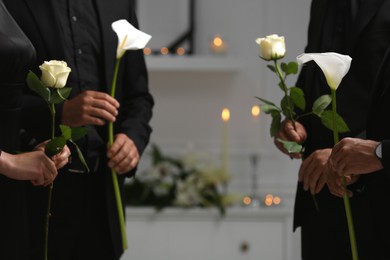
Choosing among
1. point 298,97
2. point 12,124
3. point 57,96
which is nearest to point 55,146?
point 57,96

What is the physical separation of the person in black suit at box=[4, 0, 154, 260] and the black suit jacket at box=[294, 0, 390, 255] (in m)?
0.47

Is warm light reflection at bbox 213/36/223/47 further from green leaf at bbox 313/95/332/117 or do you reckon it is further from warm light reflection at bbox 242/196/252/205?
green leaf at bbox 313/95/332/117

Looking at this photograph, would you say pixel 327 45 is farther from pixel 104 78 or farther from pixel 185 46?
pixel 185 46

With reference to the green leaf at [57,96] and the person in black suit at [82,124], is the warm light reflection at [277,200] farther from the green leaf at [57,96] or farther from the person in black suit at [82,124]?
the green leaf at [57,96]

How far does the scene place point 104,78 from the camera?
240 centimetres

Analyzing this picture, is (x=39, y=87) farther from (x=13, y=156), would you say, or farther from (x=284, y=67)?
(x=284, y=67)

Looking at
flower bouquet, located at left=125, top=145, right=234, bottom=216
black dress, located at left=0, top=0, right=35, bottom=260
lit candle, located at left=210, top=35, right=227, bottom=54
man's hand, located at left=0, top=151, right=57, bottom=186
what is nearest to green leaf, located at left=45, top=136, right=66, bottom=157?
man's hand, located at left=0, top=151, right=57, bottom=186

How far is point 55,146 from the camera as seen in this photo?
1735 millimetres

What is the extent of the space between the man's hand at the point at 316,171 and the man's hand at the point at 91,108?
50cm

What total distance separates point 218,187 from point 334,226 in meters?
1.75

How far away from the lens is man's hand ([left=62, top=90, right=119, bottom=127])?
222 centimetres

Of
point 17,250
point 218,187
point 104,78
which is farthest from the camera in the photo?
point 218,187

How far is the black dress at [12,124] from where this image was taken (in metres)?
1.92

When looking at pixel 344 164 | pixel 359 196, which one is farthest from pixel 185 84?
pixel 344 164
